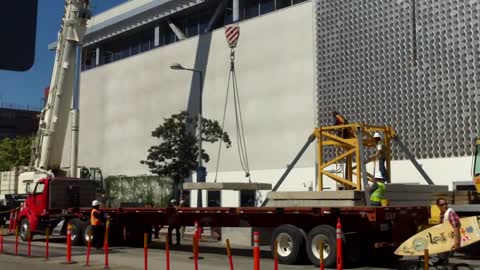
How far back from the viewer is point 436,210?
55.0 ft

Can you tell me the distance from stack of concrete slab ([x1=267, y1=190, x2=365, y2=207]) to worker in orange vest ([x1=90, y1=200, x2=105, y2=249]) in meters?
6.68

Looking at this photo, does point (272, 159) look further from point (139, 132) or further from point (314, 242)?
point (314, 242)

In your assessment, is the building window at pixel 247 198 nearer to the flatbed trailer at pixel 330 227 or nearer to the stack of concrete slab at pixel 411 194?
the flatbed trailer at pixel 330 227

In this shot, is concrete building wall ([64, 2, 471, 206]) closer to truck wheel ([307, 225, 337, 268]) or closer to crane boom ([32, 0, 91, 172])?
crane boom ([32, 0, 91, 172])

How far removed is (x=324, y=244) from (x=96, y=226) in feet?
Answer: 29.2

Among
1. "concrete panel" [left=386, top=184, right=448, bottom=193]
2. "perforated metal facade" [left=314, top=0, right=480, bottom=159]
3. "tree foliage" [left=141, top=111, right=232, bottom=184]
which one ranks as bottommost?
"concrete panel" [left=386, top=184, right=448, bottom=193]

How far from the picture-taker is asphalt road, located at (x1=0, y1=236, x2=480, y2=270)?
15.8 m

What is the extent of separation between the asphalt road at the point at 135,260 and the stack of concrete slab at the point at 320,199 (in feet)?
5.44

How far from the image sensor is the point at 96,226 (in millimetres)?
21672

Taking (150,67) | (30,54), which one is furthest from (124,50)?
(30,54)

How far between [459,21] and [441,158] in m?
6.44

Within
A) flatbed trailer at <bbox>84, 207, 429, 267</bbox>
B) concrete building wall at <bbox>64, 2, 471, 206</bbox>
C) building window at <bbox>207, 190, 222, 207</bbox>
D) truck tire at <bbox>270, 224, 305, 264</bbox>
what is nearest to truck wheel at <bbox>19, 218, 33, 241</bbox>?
flatbed trailer at <bbox>84, 207, 429, 267</bbox>

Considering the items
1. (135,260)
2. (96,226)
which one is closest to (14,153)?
(96,226)

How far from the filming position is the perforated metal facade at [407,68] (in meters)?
29.2
